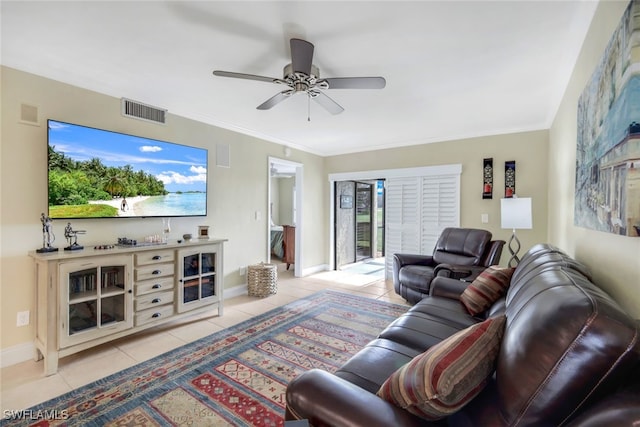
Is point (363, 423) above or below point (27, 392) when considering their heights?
above

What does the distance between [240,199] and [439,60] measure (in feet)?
9.94

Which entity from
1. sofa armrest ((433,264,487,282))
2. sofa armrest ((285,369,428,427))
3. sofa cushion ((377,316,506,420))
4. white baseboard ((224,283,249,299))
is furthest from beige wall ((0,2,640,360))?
sofa armrest ((285,369,428,427))

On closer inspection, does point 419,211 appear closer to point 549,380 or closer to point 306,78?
point 306,78

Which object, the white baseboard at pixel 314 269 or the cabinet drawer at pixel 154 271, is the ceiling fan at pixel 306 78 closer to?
the cabinet drawer at pixel 154 271

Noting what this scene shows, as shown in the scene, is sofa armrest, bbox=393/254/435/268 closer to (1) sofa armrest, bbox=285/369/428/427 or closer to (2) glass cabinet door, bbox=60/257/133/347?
(1) sofa armrest, bbox=285/369/428/427

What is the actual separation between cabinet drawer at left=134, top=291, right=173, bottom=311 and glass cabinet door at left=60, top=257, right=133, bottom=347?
91mm

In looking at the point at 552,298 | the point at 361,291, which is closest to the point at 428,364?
the point at 552,298

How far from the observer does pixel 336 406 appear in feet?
3.13

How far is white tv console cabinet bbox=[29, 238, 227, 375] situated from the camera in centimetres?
217

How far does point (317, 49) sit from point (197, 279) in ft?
8.45

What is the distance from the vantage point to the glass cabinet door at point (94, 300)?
2.23m

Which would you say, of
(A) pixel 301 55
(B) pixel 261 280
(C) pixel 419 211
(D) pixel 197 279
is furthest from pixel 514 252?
(D) pixel 197 279

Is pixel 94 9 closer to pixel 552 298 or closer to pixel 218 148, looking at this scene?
pixel 218 148

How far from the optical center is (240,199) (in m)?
4.21
